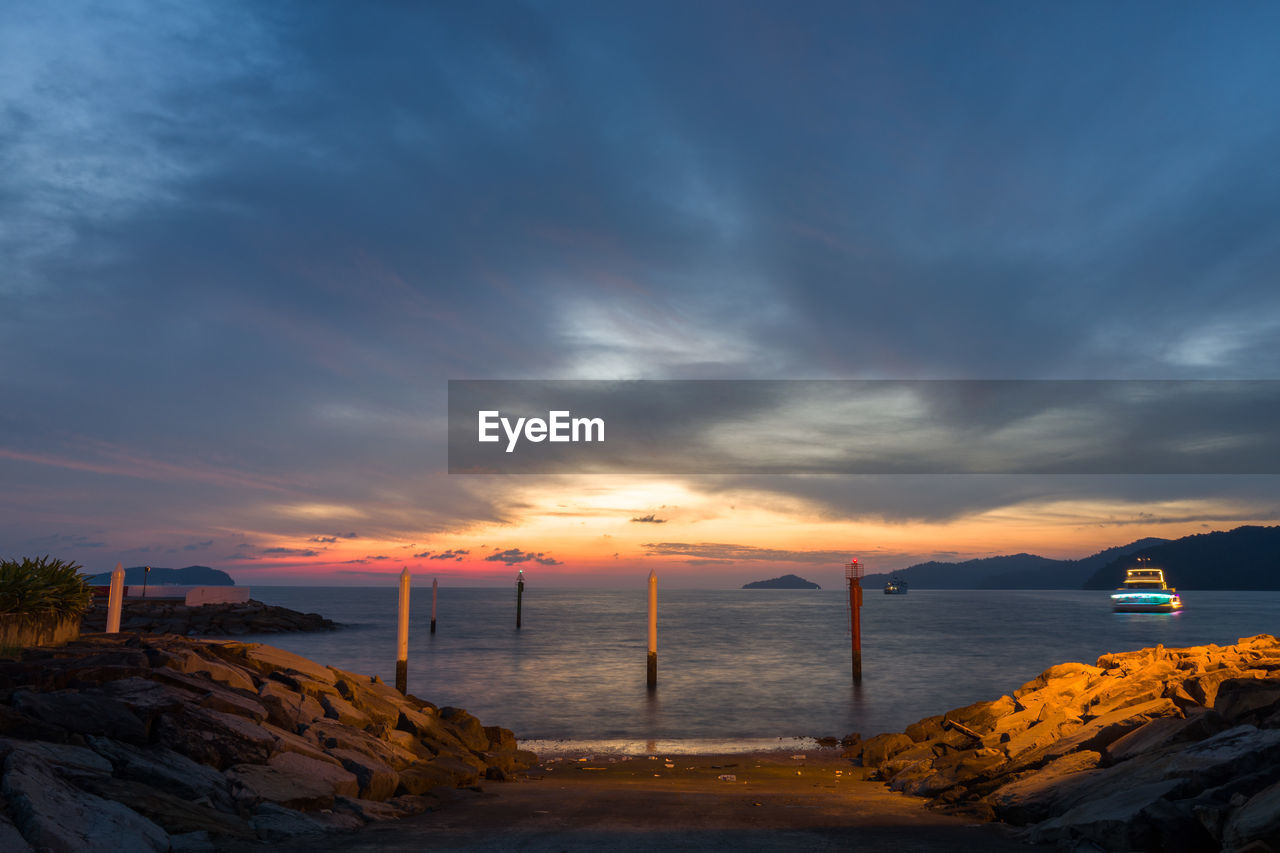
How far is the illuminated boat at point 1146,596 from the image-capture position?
416ft

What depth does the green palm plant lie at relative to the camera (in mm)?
13516

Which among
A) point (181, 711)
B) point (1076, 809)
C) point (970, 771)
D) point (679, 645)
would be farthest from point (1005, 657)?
point (181, 711)

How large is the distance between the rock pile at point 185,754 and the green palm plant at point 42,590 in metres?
0.84

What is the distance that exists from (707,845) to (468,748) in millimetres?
9337

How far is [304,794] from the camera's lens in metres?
9.59

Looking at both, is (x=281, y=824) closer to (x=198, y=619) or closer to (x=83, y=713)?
(x=83, y=713)

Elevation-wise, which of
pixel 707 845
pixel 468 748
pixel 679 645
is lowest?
pixel 679 645

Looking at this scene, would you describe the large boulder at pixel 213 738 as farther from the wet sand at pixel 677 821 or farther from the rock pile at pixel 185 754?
the wet sand at pixel 677 821

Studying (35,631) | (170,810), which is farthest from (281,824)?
(35,631)

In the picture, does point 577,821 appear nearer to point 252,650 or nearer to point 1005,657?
point 252,650

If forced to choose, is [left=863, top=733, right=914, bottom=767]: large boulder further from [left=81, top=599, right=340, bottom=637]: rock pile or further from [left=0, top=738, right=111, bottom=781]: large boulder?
[left=81, top=599, right=340, bottom=637]: rock pile

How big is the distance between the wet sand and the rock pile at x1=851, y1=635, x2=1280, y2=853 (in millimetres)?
706

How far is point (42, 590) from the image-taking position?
13.9 meters

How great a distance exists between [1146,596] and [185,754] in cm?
14617
